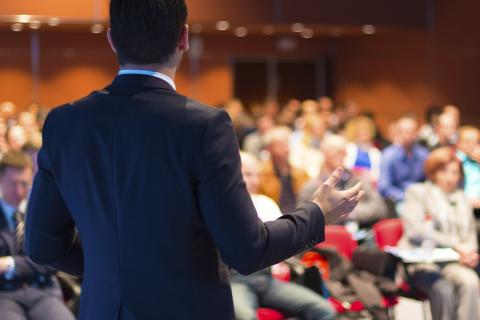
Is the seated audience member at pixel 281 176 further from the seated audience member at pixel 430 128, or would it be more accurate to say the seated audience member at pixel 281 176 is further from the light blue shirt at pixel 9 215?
the seated audience member at pixel 430 128

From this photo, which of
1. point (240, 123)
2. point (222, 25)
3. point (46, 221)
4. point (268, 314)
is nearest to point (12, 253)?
point (268, 314)

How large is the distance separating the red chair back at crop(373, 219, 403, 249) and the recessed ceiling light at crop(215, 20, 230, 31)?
312 inches

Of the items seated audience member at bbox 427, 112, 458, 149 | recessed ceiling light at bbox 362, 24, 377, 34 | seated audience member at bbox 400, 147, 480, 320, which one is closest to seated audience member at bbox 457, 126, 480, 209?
seated audience member at bbox 427, 112, 458, 149

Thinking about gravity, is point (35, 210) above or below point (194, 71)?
above

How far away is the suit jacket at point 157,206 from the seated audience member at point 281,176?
4.97 m

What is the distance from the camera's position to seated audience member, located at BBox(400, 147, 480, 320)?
5.40 metres

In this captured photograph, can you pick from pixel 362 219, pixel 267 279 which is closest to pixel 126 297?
pixel 267 279

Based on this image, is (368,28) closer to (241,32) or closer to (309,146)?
(241,32)

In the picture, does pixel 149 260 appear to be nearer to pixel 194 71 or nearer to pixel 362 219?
pixel 362 219

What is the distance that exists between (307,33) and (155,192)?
14485 mm

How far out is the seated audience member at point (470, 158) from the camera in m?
7.37

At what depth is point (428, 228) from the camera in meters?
5.54

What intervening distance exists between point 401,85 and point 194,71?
406 centimetres

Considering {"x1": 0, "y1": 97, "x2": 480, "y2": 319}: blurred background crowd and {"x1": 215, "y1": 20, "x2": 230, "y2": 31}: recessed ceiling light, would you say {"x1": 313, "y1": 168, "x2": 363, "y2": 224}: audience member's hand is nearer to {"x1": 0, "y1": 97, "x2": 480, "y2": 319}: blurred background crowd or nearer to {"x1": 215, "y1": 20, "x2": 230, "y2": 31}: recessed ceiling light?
{"x1": 0, "y1": 97, "x2": 480, "y2": 319}: blurred background crowd
